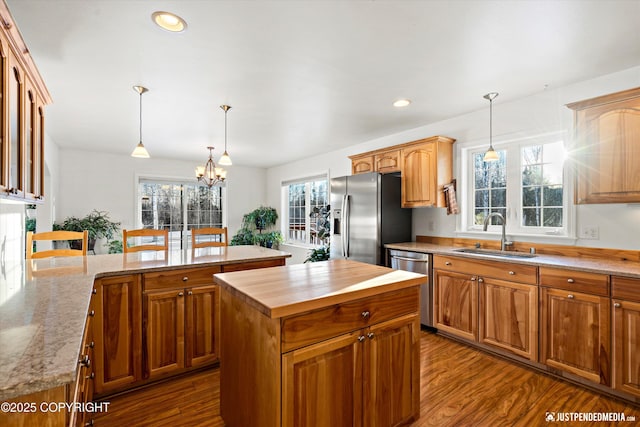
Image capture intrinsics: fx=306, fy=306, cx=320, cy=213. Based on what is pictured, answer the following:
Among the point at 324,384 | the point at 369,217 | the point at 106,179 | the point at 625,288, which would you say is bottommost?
the point at 324,384

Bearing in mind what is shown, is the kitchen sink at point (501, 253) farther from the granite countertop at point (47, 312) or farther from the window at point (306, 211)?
the window at point (306, 211)

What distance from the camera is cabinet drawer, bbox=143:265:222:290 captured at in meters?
2.18

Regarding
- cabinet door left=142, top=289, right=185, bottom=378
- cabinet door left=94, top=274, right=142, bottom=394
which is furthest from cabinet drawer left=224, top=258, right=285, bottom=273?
cabinet door left=94, top=274, right=142, bottom=394

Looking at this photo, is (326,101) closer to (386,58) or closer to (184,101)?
(386,58)

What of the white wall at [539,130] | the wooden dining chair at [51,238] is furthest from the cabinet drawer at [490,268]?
the wooden dining chair at [51,238]

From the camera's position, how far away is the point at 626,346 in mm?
2025

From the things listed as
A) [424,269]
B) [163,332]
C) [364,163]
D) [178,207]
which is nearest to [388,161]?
[364,163]

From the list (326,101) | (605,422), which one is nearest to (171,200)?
(326,101)

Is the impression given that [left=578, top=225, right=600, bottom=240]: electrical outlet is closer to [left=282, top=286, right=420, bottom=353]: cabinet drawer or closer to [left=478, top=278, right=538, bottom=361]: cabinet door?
[left=478, top=278, right=538, bottom=361]: cabinet door

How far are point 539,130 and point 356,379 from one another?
295 centimetres

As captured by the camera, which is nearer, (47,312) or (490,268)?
(47,312)

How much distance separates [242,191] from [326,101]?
14.8 feet

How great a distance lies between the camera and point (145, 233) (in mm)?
2900

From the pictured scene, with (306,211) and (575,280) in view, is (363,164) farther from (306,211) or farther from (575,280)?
(575,280)
